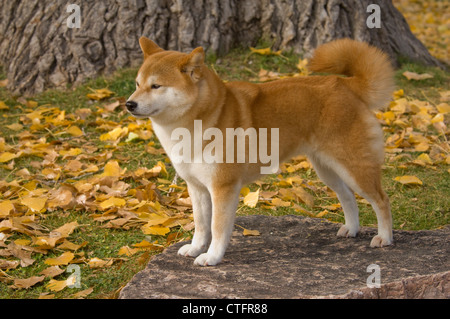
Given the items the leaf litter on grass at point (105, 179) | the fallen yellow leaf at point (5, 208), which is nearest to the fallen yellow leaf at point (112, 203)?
the leaf litter on grass at point (105, 179)

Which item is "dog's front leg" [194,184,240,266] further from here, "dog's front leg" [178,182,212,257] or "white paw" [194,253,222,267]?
"dog's front leg" [178,182,212,257]

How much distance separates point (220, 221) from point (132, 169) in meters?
2.02

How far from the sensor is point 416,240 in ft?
12.5

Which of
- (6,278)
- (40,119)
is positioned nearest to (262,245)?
(6,278)

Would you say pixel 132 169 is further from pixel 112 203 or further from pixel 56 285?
pixel 56 285

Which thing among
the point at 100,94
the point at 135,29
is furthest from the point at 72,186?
the point at 135,29

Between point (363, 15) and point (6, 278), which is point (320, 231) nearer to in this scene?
point (6, 278)

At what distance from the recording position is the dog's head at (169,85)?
11.0 ft

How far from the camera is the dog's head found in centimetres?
334

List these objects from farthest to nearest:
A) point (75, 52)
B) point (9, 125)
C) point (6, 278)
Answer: point (75, 52) → point (9, 125) → point (6, 278)

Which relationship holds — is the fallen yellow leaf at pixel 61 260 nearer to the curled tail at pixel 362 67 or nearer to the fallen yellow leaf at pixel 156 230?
the fallen yellow leaf at pixel 156 230

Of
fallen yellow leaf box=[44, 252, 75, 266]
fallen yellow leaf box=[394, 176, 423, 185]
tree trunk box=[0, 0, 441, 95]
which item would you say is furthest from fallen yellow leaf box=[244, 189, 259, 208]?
tree trunk box=[0, 0, 441, 95]

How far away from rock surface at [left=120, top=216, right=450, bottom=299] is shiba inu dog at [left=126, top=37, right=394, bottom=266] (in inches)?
5.4

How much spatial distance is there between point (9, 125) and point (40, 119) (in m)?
0.33
